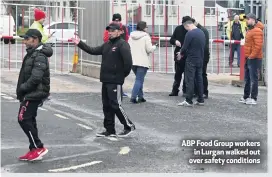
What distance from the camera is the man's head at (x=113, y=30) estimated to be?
1077 cm

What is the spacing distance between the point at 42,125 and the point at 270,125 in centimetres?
382

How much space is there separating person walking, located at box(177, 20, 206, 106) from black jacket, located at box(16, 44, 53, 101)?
5.12 m

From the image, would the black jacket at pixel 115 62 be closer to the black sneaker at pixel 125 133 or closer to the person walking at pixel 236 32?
the black sneaker at pixel 125 133

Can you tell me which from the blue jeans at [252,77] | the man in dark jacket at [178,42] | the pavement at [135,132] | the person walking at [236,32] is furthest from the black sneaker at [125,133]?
the person walking at [236,32]

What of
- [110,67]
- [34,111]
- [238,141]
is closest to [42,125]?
[110,67]

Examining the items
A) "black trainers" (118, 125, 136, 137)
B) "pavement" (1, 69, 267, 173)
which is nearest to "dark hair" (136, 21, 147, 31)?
"pavement" (1, 69, 267, 173)

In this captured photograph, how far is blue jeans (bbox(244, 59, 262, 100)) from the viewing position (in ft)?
47.3

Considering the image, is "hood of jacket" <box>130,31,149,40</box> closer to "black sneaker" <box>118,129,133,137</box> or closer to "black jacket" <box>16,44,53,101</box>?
"black sneaker" <box>118,129,133,137</box>

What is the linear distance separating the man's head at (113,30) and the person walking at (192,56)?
3.31 m

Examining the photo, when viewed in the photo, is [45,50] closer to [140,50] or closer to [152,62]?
[140,50]

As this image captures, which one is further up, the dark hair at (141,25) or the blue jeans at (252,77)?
the dark hair at (141,25)

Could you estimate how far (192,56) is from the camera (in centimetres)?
1402

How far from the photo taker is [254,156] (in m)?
9.47

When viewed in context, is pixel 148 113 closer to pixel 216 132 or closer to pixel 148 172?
pixel 216 132
